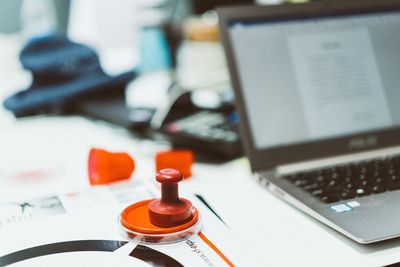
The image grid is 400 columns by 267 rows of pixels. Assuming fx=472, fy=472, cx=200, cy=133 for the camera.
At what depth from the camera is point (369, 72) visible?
772 mm

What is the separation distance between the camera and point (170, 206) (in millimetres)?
505

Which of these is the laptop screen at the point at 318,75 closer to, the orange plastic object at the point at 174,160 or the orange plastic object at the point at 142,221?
the orange plastic object at the point at 174,160

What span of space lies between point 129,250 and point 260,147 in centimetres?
29

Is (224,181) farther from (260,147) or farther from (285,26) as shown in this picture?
(285,26)

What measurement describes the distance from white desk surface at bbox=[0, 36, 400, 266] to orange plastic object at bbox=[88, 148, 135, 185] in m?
0.04

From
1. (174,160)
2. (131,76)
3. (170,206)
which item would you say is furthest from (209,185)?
(131,76)

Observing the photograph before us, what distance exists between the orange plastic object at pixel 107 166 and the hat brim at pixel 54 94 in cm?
48

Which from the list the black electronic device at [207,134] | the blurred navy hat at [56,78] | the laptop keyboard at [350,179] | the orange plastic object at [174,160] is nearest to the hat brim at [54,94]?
the blurred navy hat at [56,78]

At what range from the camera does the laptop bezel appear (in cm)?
69

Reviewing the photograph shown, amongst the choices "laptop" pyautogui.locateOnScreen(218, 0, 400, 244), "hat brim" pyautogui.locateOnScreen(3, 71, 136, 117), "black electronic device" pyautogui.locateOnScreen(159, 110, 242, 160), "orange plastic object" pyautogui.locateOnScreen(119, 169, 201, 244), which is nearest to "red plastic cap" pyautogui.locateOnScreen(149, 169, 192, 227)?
"orange plastic object" pyautogui.locateOnScreen(119, 169, 201, 244)

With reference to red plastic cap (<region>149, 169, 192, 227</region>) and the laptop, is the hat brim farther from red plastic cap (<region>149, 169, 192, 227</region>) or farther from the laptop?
red plastic cap (<region>149, 169, 192, 227</region>)

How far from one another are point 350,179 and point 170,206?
26 centimetres

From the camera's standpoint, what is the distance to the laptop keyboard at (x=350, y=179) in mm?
576

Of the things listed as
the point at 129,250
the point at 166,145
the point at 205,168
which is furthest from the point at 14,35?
the point at 129,250
